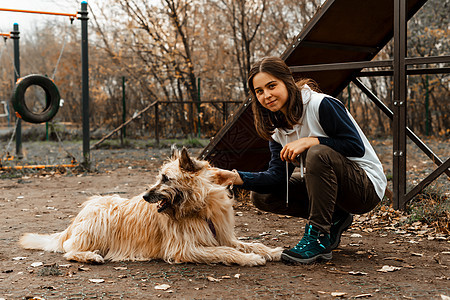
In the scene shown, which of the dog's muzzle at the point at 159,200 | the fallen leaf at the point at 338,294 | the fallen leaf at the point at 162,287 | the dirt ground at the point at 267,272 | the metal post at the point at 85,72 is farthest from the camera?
the metal post at the point at 85,72

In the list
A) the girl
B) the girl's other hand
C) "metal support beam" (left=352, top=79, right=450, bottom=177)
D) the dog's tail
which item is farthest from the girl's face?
"metal support beam" (left=352, top=79, right=450, bottom=177)

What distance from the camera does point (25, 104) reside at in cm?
959

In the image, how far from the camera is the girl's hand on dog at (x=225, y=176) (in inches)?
137

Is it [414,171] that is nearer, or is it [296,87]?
[296,87]

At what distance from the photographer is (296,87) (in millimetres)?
3387

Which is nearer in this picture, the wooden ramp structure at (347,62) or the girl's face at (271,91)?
the girl's face at (271,91)

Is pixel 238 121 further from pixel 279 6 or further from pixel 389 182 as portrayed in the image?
pixel 279 6

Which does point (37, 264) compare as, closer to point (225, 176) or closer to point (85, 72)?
point (225, 176)

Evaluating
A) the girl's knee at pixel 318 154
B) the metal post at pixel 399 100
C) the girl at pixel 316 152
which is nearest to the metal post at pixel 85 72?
the metal post at pixel 399 100

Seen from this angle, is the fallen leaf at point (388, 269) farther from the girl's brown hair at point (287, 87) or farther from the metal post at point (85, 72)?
the metal post at point (85, 72)

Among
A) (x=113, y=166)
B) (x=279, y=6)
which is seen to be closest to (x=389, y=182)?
(x=113, y=166)

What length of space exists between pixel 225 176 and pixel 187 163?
36 cm

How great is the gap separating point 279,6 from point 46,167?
31.9 ft

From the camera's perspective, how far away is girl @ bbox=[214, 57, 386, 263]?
3.26m
